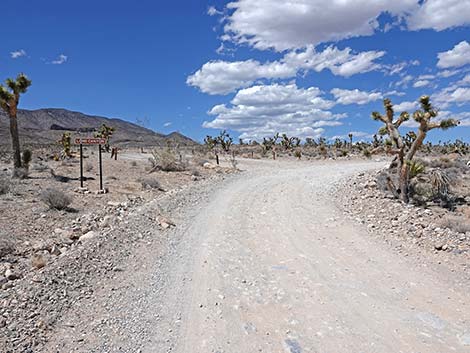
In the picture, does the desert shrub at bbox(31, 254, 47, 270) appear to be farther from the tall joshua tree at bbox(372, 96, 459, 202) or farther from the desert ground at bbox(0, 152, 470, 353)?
the tall joshua tree at bbox(372, 96, 459, 202)

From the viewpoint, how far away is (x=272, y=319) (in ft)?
16.6

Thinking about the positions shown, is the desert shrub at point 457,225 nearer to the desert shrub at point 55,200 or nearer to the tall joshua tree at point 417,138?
the tall joshua tree at point 417,138

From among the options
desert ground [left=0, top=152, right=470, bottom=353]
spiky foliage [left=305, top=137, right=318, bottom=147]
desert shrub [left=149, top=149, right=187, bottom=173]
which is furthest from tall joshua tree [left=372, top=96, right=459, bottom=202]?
spiky foliage [left=305, top=137, right=318, bottom=147]

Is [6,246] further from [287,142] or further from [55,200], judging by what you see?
[287,142]

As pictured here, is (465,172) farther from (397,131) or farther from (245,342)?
(245,342)

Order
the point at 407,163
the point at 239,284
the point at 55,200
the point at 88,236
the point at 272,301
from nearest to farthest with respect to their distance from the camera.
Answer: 1. the point at 272,301
2. the point at 239,284
3. the point at 88,236
4. the point at 55,200
5. the point at 407,163

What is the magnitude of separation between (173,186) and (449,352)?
605 inches

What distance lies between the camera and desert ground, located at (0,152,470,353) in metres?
4.66

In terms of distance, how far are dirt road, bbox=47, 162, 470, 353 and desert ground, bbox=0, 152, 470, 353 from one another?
0.02 metres

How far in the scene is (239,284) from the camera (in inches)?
244

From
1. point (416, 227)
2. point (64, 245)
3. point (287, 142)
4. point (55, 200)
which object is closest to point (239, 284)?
point (64, 245)

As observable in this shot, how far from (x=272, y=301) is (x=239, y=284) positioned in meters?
0.76

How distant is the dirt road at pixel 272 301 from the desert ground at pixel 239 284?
2cm

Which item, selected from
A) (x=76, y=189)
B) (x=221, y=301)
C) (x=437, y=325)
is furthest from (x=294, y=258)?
(x=76, y=189)
